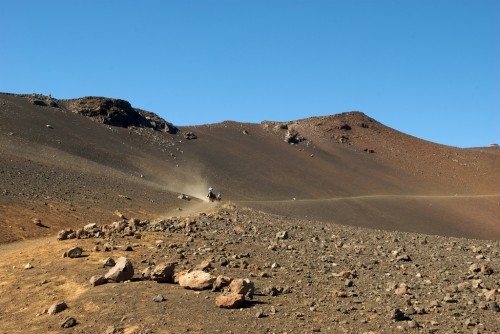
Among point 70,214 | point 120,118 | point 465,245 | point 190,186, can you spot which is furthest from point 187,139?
point 465,245

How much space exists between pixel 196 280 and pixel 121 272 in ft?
5.57

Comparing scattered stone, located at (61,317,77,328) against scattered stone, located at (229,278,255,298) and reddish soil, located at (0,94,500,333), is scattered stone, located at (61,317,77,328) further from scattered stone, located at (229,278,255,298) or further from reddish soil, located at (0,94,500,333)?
scattered stone, located at (229,278,255,298)

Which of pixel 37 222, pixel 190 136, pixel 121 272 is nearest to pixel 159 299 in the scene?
pixel 121 272

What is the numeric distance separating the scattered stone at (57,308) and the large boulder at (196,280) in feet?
6.86

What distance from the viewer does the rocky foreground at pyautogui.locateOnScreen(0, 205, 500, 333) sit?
26.2 feet

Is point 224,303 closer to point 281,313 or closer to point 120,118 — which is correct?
point 281,313

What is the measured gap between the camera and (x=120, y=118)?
76.9 m

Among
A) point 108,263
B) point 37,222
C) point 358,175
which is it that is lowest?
point 37,222

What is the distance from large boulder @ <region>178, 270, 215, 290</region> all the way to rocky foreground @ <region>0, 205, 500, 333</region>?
0.02 m

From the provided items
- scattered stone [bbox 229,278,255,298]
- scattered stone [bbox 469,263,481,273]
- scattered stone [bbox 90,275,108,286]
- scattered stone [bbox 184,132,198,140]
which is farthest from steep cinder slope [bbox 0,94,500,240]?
scattered stone [bbox 469,263,481,273]

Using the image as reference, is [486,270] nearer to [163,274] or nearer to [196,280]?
[196,280]

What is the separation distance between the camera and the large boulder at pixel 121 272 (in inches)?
400

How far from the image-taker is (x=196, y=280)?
31.0 ft

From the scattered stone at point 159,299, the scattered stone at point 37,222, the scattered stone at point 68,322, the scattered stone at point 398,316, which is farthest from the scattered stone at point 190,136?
the scattered stone at point 398,316
